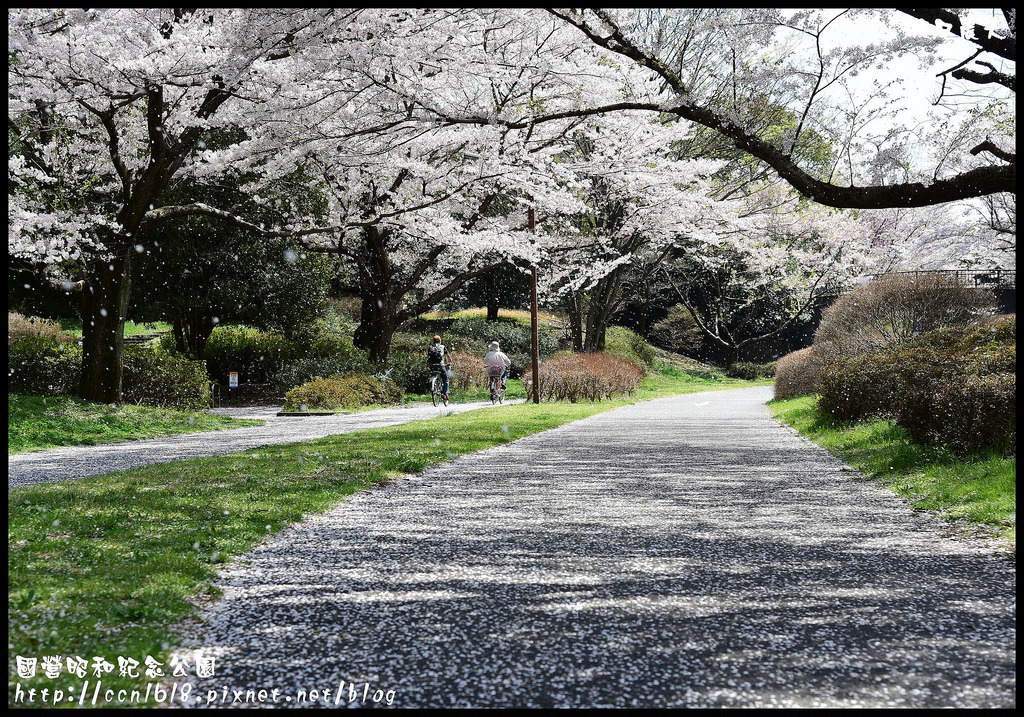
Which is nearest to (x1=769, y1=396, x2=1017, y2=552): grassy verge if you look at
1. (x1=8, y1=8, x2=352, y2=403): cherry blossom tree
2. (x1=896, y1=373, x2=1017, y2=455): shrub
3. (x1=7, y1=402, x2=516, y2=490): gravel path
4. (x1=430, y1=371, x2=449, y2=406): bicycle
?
(x1=896, y1=373, x2=1017, y2=455): shrub

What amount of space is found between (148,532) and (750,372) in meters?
40.2

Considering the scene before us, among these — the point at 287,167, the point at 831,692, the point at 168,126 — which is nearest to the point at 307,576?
the point at 831,692

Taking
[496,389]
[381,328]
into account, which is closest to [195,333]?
[381,328]

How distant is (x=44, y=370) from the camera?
17.9m

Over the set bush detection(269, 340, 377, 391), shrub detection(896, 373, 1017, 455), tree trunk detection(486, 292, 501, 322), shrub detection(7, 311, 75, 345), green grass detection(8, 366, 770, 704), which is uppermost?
tree trunk detection(486, 292, 501, 322)

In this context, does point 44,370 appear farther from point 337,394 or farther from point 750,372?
point 750,372

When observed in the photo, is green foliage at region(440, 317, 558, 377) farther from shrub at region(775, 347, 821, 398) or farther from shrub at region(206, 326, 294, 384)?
→ shrub at region(775, 347, 821, 398)

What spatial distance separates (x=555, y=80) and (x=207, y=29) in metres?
6.99

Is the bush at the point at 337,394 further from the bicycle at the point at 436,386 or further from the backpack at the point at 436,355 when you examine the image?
the backpack at the point at 436,355

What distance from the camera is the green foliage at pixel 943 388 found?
26.7 ft

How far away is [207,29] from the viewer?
1515 centimetres

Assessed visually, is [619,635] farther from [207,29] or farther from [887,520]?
[207,29]

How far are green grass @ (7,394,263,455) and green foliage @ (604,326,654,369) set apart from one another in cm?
2095

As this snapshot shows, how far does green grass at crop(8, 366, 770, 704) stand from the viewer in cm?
384
